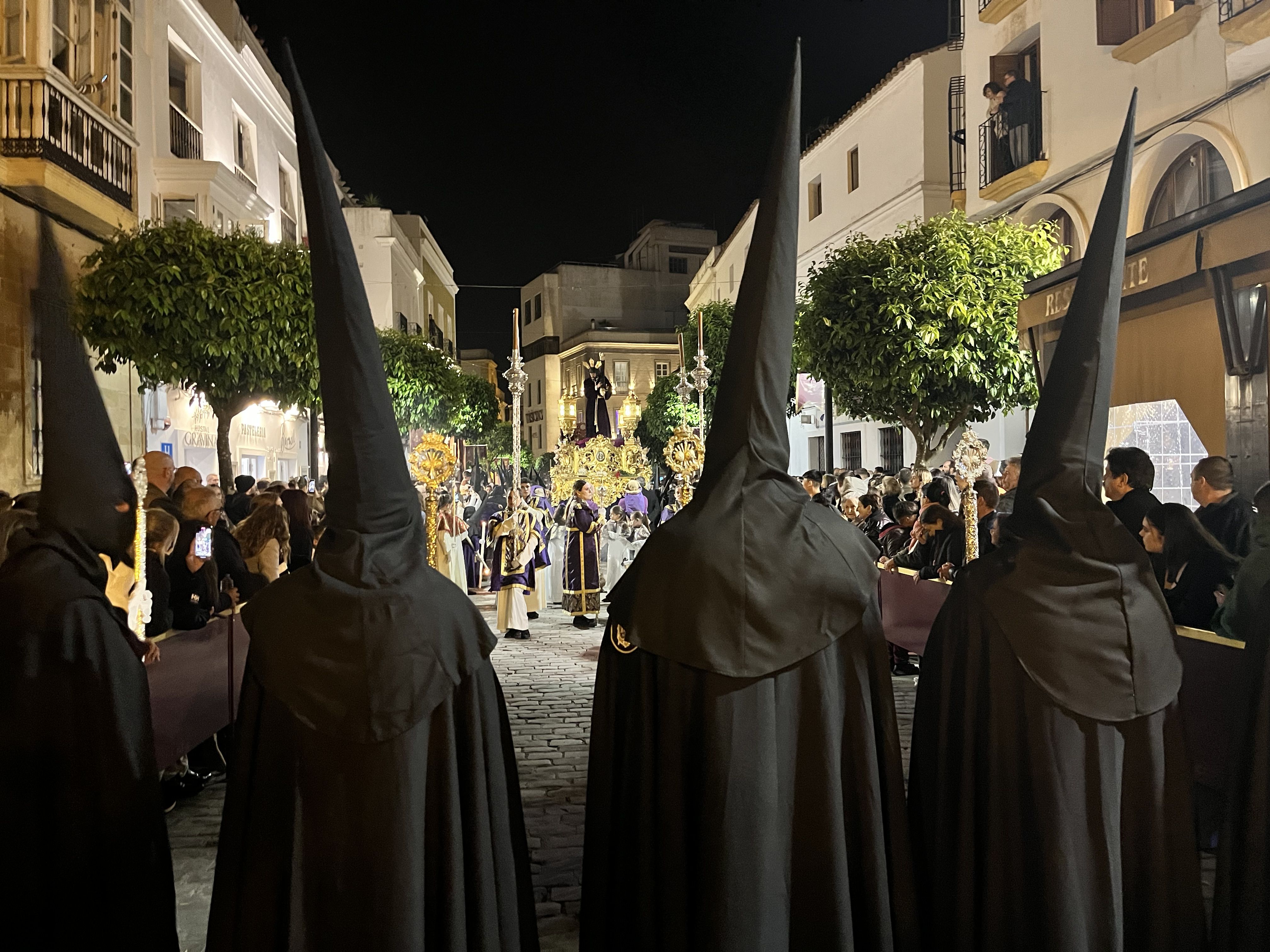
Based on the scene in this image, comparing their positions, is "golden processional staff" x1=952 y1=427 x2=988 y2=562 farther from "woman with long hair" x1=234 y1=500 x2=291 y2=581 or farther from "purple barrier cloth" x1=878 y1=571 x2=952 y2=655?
"woman with long hair" x1=234 y1=500 x2=291 y2=581

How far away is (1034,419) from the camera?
260cm

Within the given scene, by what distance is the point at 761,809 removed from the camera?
2383mm

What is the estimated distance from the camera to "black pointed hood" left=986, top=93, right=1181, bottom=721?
8.05 feet

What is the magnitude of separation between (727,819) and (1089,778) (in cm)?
110

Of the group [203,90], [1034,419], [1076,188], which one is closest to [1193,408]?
[1076,188]

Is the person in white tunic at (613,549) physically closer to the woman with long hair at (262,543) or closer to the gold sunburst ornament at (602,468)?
the gold sunburst ornament at (602,468)

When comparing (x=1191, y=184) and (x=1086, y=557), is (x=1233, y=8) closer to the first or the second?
(x=1191, y=184)

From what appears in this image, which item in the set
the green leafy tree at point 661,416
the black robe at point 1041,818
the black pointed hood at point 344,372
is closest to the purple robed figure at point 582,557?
the black robe at point 1041,818

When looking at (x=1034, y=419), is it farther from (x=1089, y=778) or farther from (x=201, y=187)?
(x=201, y=187)

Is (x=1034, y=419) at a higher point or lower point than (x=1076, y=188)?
lower

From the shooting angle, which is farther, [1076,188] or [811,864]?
[1076,188]

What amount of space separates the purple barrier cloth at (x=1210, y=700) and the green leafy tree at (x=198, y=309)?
1033 centimetres

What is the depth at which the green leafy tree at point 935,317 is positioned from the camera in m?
12.5

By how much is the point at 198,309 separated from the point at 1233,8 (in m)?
12.3
